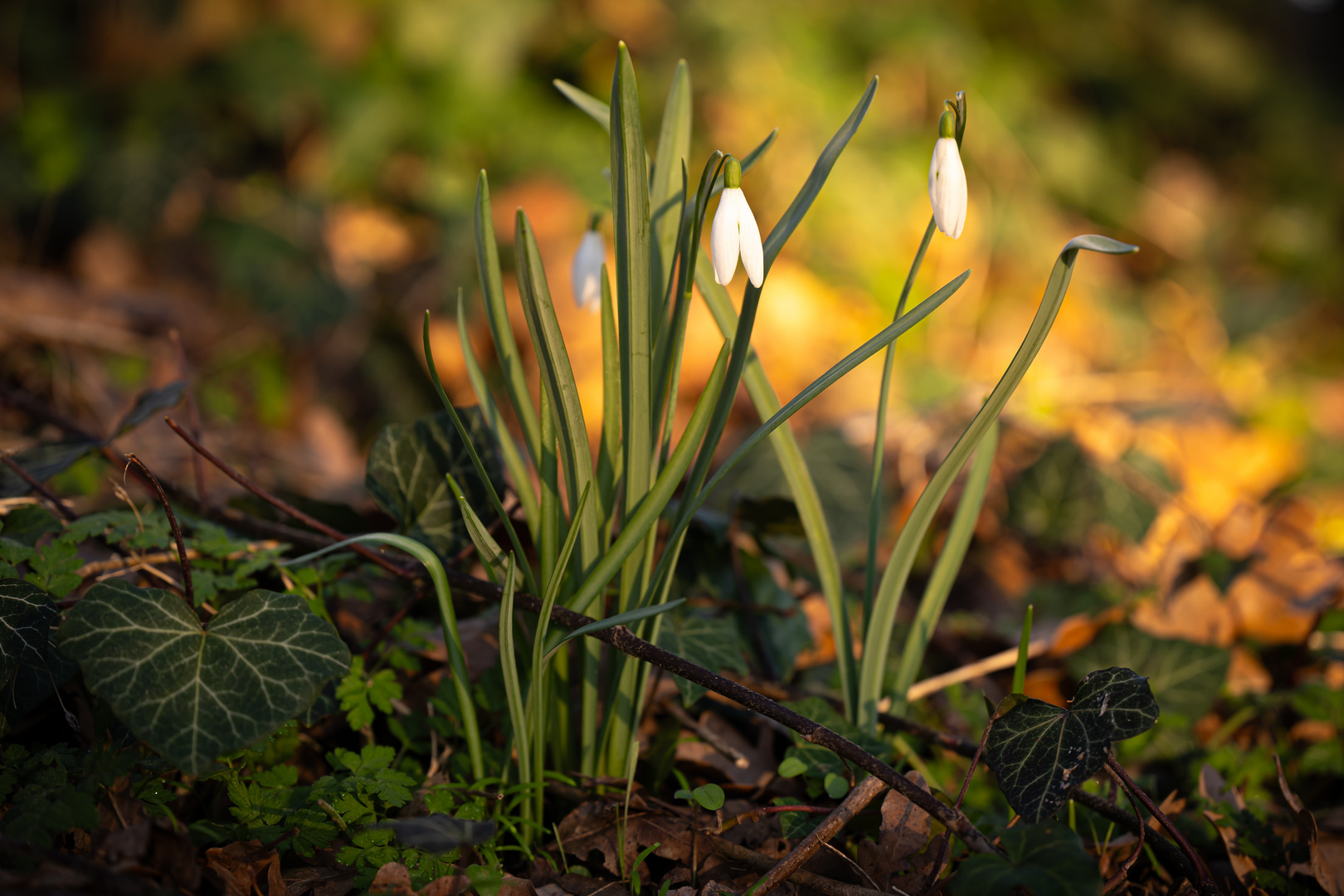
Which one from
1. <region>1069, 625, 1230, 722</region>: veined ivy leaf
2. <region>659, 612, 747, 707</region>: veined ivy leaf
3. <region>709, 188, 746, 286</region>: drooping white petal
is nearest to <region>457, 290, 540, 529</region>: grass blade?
<region>659, 612, 747, 707</region>: veined ivy leaf

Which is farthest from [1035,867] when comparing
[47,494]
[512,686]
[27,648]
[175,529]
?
[47,494]

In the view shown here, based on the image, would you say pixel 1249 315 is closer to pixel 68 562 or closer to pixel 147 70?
pixel 68 562

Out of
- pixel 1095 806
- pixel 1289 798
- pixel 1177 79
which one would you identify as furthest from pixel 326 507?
pixel 1177 79

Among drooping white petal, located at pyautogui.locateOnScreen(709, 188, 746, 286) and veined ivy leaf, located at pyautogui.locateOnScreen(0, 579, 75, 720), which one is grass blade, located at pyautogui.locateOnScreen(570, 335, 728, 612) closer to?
drooping white petal, located at pyautogui.locateOnScreen(709, 188, 746, 286)

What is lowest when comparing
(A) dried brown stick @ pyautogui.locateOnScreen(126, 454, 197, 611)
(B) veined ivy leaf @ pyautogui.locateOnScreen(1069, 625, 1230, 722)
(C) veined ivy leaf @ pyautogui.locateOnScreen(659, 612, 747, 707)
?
(B) veined ivy leaf @ pyautogui.locateOnScreen(1069, 625, 1230, 722)

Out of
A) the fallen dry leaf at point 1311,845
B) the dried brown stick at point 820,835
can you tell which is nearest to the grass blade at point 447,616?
the dried brown stick at point 820,835
